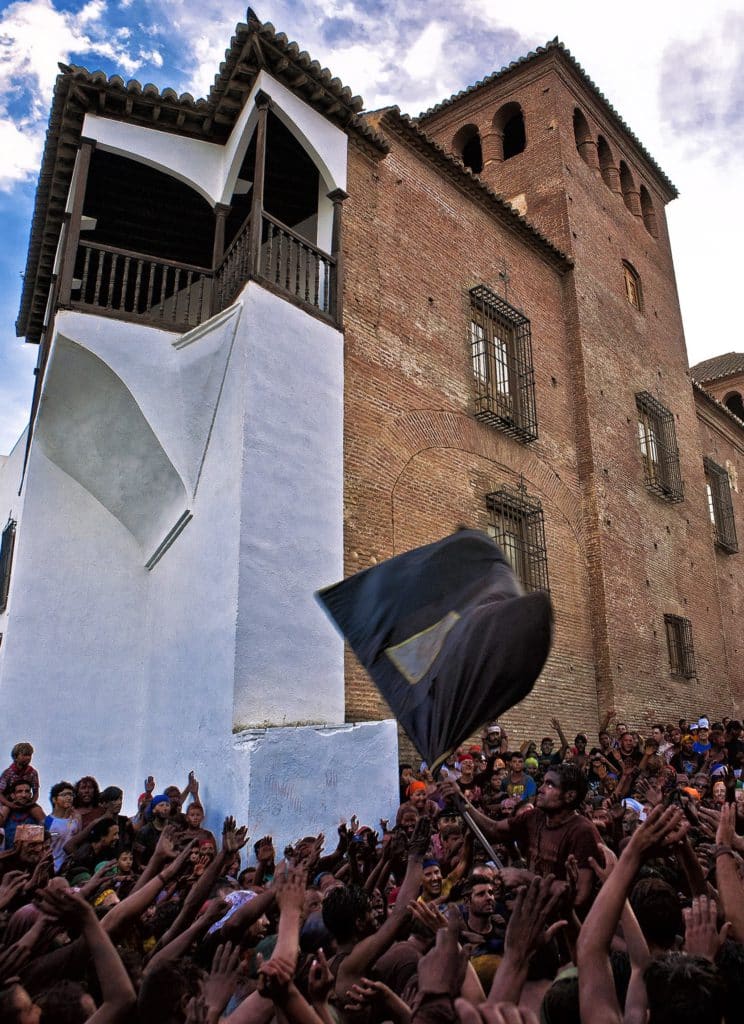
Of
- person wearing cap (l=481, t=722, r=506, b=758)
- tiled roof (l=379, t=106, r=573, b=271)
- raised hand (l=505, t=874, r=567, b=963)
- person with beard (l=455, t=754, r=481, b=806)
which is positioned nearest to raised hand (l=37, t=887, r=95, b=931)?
raised hand (l=505, t=874, r=567, b=963)

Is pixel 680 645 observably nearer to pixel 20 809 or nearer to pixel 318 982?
pixel 20 809

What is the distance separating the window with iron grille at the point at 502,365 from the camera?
40.0 ft

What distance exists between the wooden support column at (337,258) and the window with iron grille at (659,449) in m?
7.70

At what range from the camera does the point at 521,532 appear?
12.1 metres

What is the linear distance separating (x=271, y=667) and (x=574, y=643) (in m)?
5.93

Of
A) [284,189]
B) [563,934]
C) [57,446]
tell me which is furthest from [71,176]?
[563,934]

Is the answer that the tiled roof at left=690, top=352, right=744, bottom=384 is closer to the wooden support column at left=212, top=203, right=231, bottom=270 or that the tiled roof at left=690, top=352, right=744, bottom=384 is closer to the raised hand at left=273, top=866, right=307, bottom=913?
the wooden support column at left=212, top=203, right=231, bottom=270

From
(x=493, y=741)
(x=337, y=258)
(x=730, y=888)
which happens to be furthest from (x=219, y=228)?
(x=730, y=888)

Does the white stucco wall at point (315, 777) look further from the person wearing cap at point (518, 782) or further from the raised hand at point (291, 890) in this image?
the raised hand at point (291, 890)

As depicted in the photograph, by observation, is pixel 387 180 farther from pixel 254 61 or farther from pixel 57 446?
pixel 57 446

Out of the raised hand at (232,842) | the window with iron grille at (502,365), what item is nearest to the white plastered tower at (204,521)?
the window with iron grille at (502,365)

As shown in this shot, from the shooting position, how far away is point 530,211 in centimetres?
1582

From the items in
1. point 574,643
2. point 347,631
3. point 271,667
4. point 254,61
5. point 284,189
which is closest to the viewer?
point 347,631

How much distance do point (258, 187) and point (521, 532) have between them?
578 centimetres
